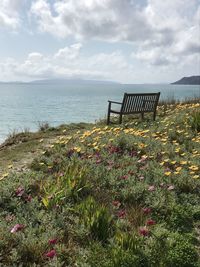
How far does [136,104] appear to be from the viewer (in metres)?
15.0

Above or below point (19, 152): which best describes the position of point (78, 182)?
above

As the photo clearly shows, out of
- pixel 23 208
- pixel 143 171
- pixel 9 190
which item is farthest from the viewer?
pixel 143 171

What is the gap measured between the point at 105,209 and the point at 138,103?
1010 centimetres

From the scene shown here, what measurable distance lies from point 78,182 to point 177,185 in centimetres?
182

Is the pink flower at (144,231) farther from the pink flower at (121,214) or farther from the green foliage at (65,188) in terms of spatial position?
the green foliage at (65,188)

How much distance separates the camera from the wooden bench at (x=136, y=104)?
14.3 m

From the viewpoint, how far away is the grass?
4684mm

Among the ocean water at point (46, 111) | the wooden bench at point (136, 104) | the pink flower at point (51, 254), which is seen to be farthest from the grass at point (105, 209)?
the ocean water at point (46, 111)

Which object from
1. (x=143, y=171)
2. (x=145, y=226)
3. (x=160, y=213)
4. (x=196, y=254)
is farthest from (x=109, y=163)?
(x=196, y=254)

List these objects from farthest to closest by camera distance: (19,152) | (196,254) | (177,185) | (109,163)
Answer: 1. (19,152)
2. (109,163)
3. (177,185)
4. (196,254)

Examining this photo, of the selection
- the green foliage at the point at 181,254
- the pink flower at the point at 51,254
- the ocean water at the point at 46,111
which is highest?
the pink flower at the point at 51,254

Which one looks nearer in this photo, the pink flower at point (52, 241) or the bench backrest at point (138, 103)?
the pink flower at point (52, 241)

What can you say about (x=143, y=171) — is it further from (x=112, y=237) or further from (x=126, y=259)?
(x=126, y=259)

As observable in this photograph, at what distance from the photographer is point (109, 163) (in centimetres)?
807
